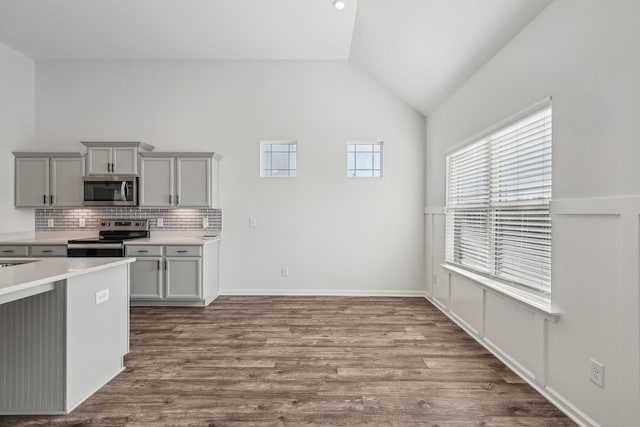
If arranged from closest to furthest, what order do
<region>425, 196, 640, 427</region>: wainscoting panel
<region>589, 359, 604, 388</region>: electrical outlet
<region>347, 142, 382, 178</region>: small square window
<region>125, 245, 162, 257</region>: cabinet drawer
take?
<region>425, 196, 640, 427</region>: wainscoting panel < <region>589, 359, 604, 388</region>: electrical outlet < <region>125, 245, 162, 257</region>: cabinet drawer < <region>347, 142, 382, 178</region>: small square window

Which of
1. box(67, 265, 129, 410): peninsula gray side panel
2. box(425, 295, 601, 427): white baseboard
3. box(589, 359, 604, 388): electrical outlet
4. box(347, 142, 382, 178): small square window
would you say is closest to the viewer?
box(589, 359, 604, 388): electrical outlet

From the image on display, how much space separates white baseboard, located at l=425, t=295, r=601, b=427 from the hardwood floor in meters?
0.04

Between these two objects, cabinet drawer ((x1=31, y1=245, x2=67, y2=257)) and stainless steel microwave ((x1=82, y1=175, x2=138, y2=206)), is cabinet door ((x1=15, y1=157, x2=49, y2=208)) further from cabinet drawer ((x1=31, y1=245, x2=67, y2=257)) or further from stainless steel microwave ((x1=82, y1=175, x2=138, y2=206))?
cabinet drawer ((x1=31, y1=245, x2=67, y2=257))

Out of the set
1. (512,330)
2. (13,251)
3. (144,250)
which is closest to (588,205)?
(512,330)

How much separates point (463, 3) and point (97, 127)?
16.1 feet

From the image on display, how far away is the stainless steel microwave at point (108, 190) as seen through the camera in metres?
4.31

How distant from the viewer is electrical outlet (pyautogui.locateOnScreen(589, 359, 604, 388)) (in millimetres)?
1724

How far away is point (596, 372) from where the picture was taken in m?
1.76

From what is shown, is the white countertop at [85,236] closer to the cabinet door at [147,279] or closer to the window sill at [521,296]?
the cabinet door at [147,279]

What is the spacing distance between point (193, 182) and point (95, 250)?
144 centimetres

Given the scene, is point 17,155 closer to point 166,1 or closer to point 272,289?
point 166,1

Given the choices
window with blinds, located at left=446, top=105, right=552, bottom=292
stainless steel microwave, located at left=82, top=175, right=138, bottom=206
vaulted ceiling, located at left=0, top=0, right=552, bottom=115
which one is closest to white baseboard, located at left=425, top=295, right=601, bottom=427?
window with blinds, located at left=446, top=105, right=552, bottom=292

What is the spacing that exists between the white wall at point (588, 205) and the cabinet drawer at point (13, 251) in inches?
210

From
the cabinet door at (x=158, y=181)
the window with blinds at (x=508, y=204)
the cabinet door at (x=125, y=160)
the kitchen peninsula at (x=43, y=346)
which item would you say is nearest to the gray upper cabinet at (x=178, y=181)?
the cabinet door at (x=158, y=181)
